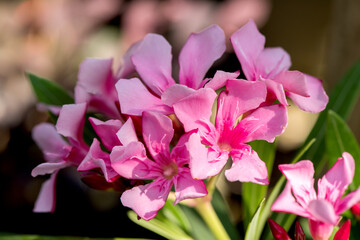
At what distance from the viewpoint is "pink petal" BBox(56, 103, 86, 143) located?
63 cm

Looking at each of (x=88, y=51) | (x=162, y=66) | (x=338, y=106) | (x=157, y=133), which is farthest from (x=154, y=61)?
(x=88, y=51)

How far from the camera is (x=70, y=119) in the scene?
634mm

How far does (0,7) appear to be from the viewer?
80.0 inches

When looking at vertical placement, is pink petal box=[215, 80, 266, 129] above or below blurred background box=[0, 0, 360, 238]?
above

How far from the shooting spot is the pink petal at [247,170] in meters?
0.56

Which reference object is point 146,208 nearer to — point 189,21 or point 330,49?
point 330,49

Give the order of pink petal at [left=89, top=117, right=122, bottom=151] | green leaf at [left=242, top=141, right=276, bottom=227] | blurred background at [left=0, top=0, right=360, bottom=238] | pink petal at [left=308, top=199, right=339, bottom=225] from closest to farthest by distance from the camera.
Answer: pink petal at [left=308, top=199, right=339, bottom=225], pink petal at [left=89, top=117, right=122, bottom=151], green leaf at [left=242, top=141, right=276, bottom=227], blurred background at [left=0, top=0, right=360, bottom=238]

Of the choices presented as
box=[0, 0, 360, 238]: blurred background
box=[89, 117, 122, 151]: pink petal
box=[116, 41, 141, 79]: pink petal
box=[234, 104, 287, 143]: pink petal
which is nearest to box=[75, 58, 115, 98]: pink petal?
box=[116, 41, 141, 79]: pink petal

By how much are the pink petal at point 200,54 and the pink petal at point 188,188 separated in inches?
5.1

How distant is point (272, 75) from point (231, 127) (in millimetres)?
115

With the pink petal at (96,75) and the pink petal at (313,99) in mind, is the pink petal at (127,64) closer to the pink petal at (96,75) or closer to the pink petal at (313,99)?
the pink petal at (96,75)

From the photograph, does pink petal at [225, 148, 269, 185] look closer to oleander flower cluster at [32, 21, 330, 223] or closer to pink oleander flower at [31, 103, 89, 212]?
oleander flower cluster at [32, 21, 330, 223]

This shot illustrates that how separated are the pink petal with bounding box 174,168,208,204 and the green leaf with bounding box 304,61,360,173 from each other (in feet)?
1.02

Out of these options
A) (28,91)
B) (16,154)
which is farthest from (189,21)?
(16,154)
